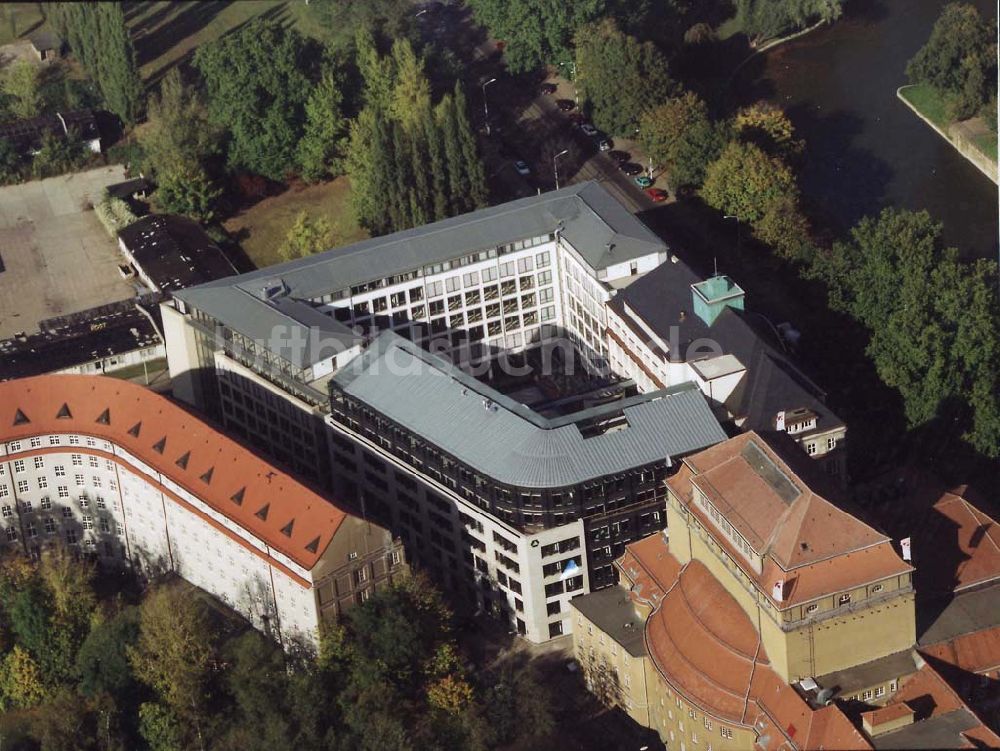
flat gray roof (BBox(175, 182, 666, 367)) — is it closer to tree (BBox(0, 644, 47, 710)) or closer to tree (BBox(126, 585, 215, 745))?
tree (BBox(126, 585, 215, 745))

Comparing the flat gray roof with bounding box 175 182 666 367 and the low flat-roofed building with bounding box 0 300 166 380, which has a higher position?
the flat gray roof with bounding box 175 182 666 367

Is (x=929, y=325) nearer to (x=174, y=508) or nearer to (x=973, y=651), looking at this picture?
(x=973, y=651)

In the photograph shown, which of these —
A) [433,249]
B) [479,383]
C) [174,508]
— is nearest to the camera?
[174,508]

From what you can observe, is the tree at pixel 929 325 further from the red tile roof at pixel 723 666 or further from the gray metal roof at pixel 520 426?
the red tile roof at pixel 723 666

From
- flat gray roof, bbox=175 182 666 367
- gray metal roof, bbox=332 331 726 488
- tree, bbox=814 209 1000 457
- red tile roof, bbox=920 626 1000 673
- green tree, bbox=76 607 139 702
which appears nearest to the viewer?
red tile roof, bbox=920 626 1000 673

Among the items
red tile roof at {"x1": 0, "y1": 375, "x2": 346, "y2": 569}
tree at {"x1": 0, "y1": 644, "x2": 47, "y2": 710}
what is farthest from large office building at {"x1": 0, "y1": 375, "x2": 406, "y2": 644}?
tree at {"x1": 0, "y1": 644, "x2": 47, "y2": 710}

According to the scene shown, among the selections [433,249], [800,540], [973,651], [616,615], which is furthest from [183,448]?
[973,651]
